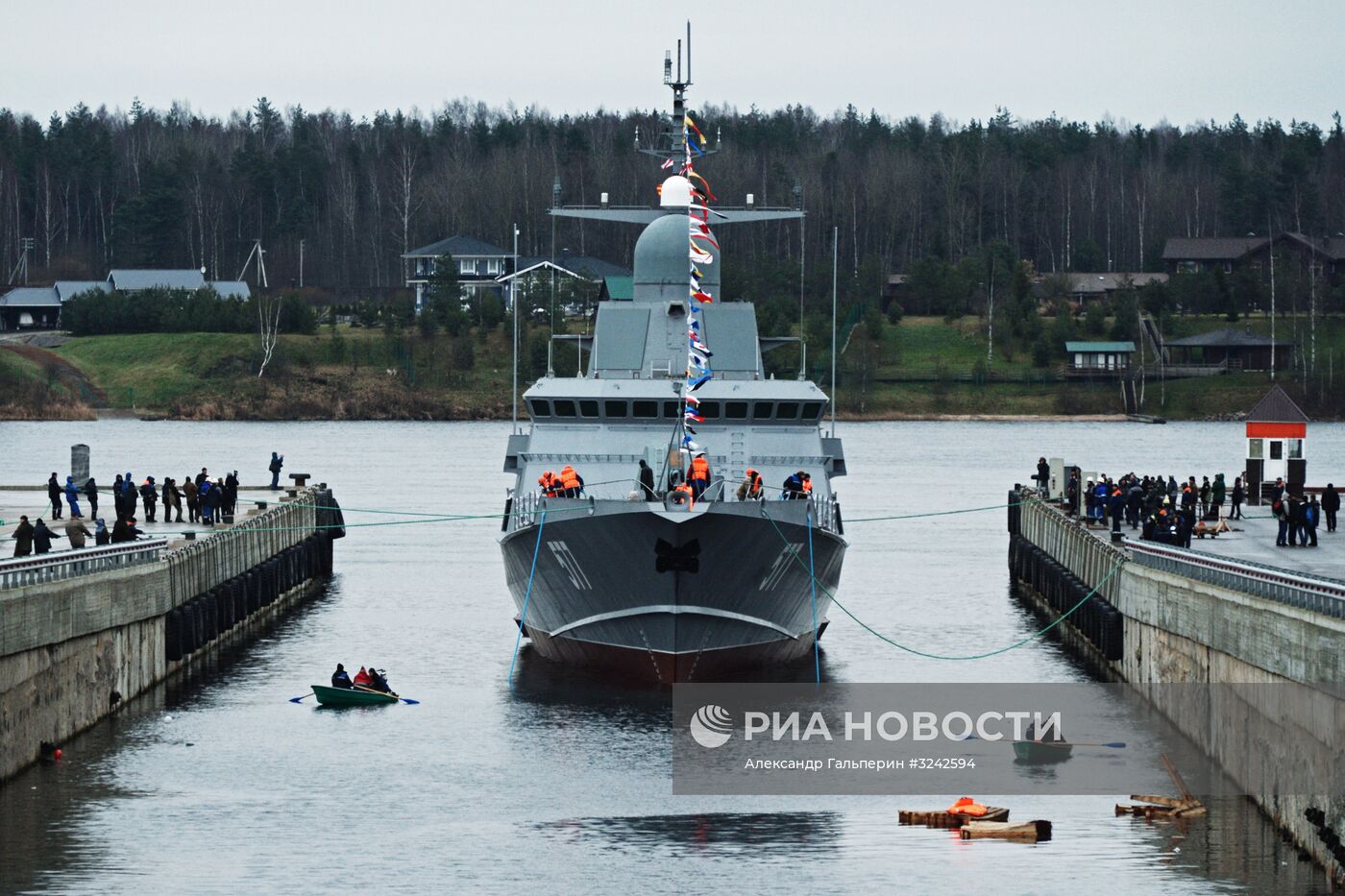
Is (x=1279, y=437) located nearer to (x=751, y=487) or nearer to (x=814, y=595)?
(x=814, y=595)

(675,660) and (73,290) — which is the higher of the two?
(73,290)

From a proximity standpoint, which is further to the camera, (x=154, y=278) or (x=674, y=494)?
(x=154, y=278)

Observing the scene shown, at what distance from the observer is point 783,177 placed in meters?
175

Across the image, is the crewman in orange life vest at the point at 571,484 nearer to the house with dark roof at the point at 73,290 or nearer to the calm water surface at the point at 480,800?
the calm water surface at the point at 480,800

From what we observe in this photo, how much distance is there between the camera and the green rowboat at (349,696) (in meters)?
38.5

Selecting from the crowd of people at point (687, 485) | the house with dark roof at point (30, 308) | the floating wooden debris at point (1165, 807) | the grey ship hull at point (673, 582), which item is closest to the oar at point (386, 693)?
the grey ship hull at point (673, 582)

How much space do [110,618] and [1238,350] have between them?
118637mm

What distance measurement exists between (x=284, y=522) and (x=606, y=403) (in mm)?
16524

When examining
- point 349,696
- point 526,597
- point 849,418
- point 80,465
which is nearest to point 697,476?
point 526,597

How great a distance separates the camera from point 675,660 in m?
37.8

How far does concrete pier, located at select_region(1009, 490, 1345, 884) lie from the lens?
82.1 feet

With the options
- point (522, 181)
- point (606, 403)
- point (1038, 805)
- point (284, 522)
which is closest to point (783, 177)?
point (522, 181)

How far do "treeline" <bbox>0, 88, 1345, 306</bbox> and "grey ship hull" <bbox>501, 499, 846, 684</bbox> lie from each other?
126m

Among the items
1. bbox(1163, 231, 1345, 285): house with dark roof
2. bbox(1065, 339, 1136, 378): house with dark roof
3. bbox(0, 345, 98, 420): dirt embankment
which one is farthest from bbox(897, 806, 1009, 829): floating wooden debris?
bbox(1163, 231, 1345, 285): house with dark roof
